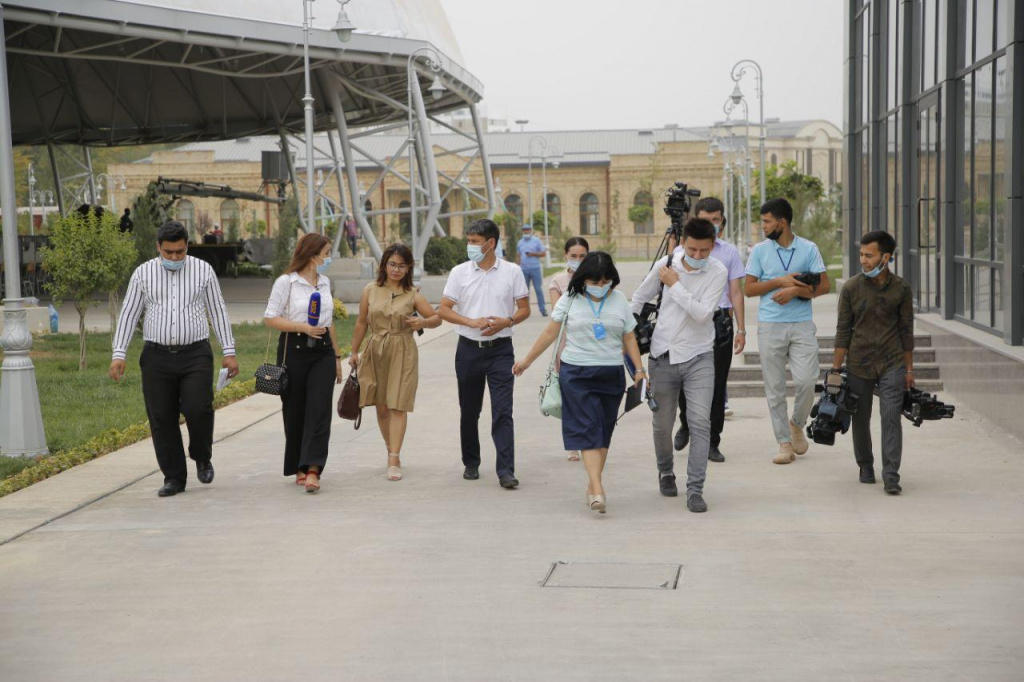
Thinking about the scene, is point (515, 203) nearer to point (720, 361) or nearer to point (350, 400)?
point (720, 361)

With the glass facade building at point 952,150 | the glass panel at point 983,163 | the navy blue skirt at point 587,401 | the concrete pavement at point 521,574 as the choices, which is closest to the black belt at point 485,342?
the concrete pavement at point 521,574

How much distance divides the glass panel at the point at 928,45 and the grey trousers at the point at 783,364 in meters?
7.17

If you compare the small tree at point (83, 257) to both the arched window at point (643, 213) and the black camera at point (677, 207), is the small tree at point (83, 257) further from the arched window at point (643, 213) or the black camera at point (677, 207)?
the arched window at point (643, 213)

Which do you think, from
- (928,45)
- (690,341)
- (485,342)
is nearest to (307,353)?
(485,342)

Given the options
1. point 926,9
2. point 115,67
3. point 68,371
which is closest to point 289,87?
point 115,67

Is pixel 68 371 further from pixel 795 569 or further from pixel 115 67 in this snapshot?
pixel 115 67

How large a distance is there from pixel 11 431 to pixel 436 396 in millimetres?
5168

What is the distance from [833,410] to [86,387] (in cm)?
1001

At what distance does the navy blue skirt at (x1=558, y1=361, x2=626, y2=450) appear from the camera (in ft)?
26.3

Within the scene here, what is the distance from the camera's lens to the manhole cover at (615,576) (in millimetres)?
6344

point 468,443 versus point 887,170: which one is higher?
point 887,170

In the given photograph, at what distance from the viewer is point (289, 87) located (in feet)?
143

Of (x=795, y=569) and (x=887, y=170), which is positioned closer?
(x=795, y=569)

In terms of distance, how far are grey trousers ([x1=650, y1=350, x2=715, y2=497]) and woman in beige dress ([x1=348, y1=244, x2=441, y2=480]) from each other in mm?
1840
